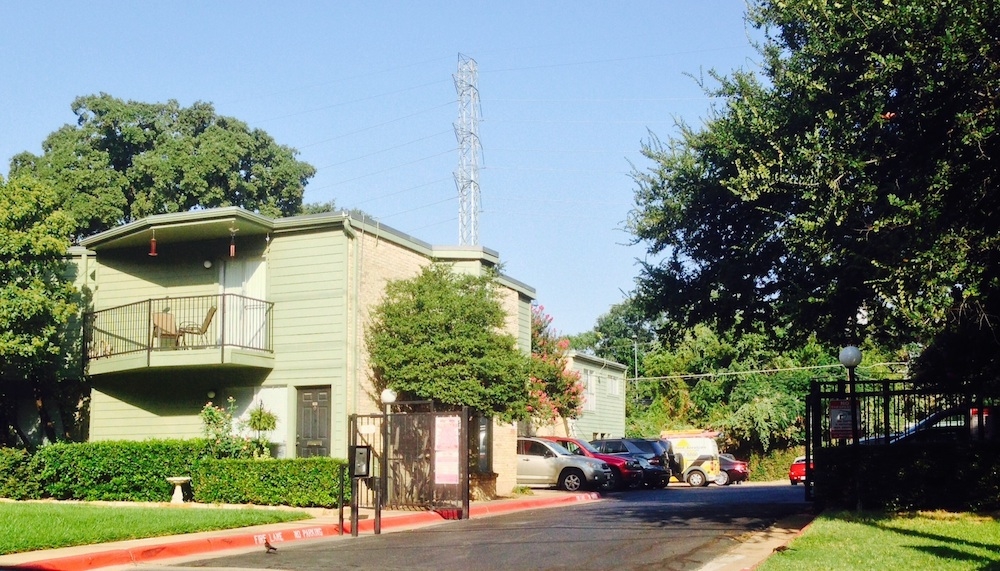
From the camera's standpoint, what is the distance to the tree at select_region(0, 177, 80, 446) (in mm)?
22234

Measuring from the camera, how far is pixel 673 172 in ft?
63.2

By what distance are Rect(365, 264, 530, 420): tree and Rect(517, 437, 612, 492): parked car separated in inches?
279

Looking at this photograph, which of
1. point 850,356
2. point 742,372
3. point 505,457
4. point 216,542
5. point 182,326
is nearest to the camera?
point 216,542

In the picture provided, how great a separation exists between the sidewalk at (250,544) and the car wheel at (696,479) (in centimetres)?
2057

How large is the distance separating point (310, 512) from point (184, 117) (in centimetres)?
2971

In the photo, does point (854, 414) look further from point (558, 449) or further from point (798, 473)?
point (798, 473)

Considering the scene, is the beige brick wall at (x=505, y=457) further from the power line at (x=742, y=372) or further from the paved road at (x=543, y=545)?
the power line at (x=742, y=372)

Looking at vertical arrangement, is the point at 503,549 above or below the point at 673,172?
below

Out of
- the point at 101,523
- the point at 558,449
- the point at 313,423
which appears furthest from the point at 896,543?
the point at 558,449

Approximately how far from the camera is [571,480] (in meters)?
29.0

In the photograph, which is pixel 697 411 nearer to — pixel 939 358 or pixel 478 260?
pixel 478 260

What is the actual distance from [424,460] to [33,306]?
9599 millimetres

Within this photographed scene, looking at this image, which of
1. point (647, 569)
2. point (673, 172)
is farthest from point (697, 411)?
point (647, 569)

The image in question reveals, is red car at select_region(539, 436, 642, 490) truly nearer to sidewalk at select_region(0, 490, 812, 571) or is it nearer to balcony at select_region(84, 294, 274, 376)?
balcony at select_region(84, 294, 274, 376)
